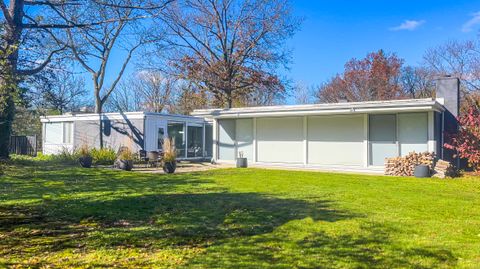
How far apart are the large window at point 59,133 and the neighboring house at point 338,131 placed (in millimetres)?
8608

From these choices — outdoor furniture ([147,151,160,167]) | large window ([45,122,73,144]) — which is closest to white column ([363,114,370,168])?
outdoor furniture ([147,151,160,167])

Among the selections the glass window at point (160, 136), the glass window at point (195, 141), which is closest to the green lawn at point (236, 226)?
the glass window at point (160, 136)

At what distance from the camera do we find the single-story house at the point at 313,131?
12.8 metres

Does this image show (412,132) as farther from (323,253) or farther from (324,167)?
(323,253)

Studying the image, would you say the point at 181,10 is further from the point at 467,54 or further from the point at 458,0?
the point at 467,54

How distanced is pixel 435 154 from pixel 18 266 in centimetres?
1203

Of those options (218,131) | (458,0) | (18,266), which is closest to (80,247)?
(18,266)

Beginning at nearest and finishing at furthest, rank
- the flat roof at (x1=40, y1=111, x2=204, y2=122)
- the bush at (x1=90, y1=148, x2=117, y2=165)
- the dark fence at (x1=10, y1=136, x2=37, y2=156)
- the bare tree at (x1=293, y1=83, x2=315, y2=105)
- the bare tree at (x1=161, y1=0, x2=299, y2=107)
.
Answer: the bush at (x1=90, y1=148, x2=117, y2=165) → the flat roof at (x1=40, y1=111, x2=204, y2=122) → the dark fence at (x1=10, y1=136, x2=37, y2=156) → the bare tree at (x1=161, y1=0, x2=299, y2=107) → the bare tree at (x1=293, y1=83, x2=315, y2=105)

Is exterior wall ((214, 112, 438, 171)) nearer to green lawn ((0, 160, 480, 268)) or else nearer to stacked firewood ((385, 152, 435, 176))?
stacked firewood ((385, 152, 435, 176))

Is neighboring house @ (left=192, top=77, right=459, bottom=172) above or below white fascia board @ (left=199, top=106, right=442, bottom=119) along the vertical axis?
below

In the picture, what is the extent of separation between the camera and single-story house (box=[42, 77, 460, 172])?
12.8 meters

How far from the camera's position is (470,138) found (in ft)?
39.8

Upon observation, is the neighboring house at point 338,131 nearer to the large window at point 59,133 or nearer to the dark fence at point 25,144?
the large window at point 59,133

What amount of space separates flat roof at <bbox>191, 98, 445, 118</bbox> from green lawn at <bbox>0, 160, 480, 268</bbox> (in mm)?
4106
